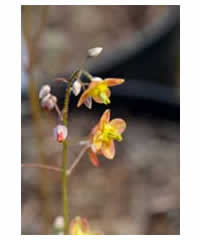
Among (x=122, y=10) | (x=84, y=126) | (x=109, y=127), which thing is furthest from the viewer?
(x=122, y=10)

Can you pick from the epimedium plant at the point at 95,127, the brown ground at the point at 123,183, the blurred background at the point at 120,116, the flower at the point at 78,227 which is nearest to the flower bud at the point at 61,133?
the epimedium plant at the point at 95,127

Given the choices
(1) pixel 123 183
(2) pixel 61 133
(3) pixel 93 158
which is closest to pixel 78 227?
(3) pixel 93 158

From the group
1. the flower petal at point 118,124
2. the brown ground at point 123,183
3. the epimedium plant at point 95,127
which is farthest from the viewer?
the brown ground at point 123,183

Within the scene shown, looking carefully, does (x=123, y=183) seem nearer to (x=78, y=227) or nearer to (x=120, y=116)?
(x=120, y=116)

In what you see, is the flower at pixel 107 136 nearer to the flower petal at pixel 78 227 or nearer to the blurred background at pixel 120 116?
the flower petal at pixel 78 227

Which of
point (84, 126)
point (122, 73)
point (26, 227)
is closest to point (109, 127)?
point (26, 227)

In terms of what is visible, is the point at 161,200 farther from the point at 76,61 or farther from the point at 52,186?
the point at 76,61

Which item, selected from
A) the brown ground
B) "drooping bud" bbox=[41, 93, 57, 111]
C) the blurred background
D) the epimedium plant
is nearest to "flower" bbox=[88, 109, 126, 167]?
the epimedium plant

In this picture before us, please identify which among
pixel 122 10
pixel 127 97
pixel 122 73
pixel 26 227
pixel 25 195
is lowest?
pixel 26 227
